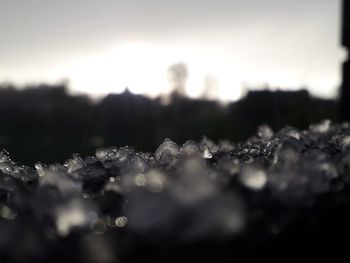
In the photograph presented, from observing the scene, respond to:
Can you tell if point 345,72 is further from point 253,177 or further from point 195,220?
point 195,220

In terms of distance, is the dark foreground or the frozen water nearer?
the dark foreground

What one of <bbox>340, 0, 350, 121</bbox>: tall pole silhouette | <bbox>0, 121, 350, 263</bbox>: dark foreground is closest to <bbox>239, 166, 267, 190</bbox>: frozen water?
<bbox>0, 121, 350, 263</bbox>: dark foreground

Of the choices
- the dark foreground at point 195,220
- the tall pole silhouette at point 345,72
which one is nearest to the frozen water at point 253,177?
the dark foreground at point 195,220

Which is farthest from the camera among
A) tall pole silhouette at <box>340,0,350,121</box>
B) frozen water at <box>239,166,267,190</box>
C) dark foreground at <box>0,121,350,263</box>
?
tall pole silhouette at <box>340,0,350,121</box>

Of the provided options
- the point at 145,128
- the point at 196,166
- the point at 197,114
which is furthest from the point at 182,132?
the point at 196,166

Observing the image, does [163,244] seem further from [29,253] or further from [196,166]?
[196,166]

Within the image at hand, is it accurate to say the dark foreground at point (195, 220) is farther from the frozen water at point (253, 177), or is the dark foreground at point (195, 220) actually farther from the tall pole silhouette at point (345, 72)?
the tall pole silhouette at point (345, 72)

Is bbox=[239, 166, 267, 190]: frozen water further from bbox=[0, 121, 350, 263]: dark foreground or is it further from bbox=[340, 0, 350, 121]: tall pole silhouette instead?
bbox=[340, 0, 350, 121]: tall pole silhouette

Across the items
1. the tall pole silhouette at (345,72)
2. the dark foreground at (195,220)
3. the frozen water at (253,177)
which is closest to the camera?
the dark foreground at (195,220)
